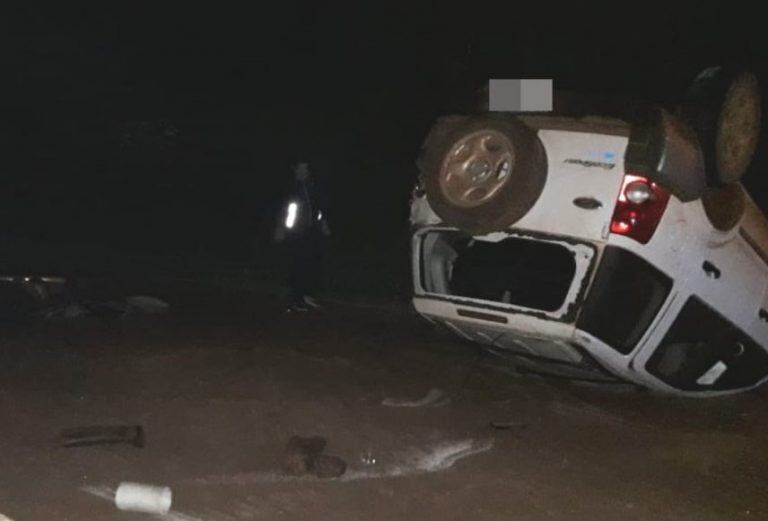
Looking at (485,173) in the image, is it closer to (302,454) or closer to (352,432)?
(352,432)

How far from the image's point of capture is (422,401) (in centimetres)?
719

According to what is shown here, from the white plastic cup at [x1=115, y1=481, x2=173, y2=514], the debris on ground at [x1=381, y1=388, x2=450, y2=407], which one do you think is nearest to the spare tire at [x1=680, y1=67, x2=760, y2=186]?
the debris on ground at [x1=381, y1=388, x2=450, y2=407]

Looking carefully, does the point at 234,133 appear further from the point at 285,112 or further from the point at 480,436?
the point at 480,436

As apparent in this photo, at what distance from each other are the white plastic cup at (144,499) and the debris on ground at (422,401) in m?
2.32

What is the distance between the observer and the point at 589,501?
212 inches

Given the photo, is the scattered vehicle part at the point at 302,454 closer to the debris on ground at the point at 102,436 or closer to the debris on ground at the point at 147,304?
the debris on ground at the point at 102,436

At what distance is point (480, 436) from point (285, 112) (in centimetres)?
1778

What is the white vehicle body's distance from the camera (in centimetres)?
608

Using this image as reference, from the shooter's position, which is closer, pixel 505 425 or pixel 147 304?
pixel 505 425

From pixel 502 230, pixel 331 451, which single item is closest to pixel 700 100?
pixel 502 230

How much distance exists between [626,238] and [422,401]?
6.57 feet

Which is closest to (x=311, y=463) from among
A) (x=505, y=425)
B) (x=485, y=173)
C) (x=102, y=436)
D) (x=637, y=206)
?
(x=102, y=436)

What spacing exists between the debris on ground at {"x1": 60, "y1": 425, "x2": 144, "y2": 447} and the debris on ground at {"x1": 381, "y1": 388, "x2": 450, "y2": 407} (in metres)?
1.80

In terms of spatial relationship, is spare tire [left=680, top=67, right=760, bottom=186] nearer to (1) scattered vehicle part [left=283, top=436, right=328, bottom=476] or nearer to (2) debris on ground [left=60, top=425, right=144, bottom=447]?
(1) scattered vehicle part [left=283, top=436, right=328, bottom=476]
